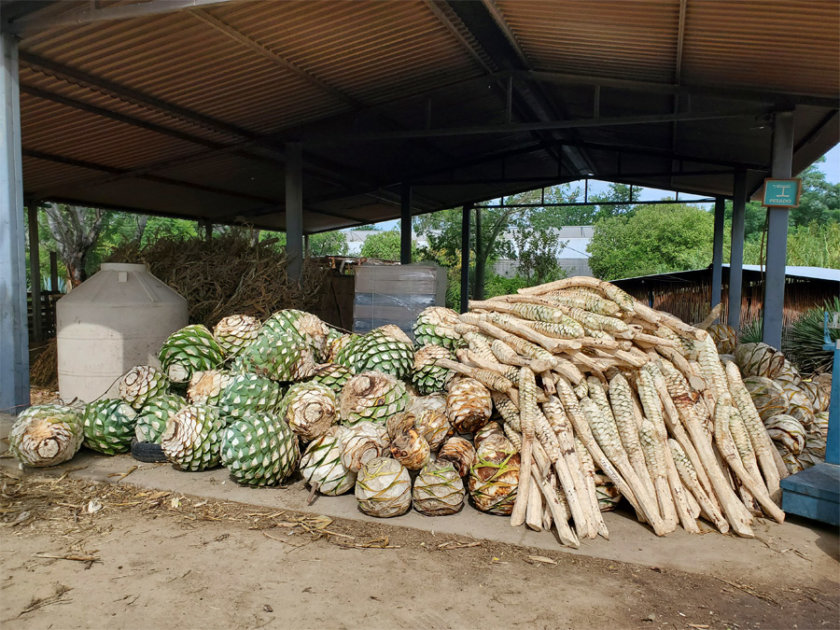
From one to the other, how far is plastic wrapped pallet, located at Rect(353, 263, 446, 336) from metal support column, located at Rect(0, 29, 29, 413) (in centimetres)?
428

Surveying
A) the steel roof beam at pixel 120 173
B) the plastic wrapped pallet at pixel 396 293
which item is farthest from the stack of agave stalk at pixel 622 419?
the steel roof beam at pixel 120 173

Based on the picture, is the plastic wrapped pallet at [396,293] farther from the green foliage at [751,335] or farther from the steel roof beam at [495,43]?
the green foliage at [751,335]

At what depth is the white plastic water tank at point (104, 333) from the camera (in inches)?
229

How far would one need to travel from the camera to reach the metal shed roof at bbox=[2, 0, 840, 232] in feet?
19.7

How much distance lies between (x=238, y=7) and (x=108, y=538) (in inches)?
207

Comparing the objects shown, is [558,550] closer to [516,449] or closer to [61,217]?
[516,449]

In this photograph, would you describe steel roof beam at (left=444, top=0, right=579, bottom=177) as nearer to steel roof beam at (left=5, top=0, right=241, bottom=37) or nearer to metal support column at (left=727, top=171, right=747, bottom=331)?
steel roof beam at (left=5, top=0, right=241, bottom=37)

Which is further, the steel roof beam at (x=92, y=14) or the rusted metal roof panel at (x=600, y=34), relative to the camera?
the rusted metal roof panel at (x=600, y=34)

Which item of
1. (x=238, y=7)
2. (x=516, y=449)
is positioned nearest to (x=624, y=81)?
(x=238, y=7)

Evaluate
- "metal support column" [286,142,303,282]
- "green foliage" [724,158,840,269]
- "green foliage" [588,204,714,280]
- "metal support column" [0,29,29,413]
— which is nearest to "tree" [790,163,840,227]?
"green foliage" [724,158,840,269]

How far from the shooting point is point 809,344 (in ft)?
32.4

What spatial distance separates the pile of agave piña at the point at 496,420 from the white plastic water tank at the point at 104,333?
0.94m

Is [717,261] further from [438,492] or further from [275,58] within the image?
[438,492]

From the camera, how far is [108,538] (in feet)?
11.3
